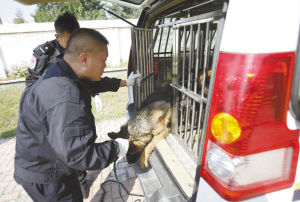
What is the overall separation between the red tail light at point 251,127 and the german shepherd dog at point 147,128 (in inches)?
62.0

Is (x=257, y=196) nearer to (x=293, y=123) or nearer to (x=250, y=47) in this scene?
(x=293, y=123)

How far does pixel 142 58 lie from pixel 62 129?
6.61ft

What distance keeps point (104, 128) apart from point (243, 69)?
445 centimetres

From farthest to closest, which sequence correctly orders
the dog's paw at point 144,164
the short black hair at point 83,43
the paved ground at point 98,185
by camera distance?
the paved ground at point 98,185, the dog's paw at point 144,164, the short black hair at point 83,43

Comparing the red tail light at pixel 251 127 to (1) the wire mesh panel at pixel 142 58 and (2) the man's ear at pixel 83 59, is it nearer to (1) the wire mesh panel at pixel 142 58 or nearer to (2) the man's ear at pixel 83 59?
(2) the man's ear at pixel 83 59

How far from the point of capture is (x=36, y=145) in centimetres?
149

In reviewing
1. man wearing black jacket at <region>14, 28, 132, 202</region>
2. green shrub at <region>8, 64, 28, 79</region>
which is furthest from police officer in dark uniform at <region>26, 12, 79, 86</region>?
green shrub at <region>8, 64, 28, 79</region>

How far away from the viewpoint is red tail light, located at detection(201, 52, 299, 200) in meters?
0.80

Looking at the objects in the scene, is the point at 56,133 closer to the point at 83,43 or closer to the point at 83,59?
the point at 83,59

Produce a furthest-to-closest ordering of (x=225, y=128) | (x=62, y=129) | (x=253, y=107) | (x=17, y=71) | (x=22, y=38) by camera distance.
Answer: (x=17, y=71) → (x=22, y=38) → (x=62, y=129) → (x=225, y=128) → (x=253, y=107)

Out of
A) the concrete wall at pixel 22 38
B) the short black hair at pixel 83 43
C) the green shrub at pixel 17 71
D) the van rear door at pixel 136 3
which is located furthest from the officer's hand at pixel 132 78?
the green shrub at pixel 17 71

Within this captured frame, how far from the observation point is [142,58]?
292 centimetres

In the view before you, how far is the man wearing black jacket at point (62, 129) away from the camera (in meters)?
1.24

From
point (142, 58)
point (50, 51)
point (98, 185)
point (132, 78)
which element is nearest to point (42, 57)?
point (50, 51)
